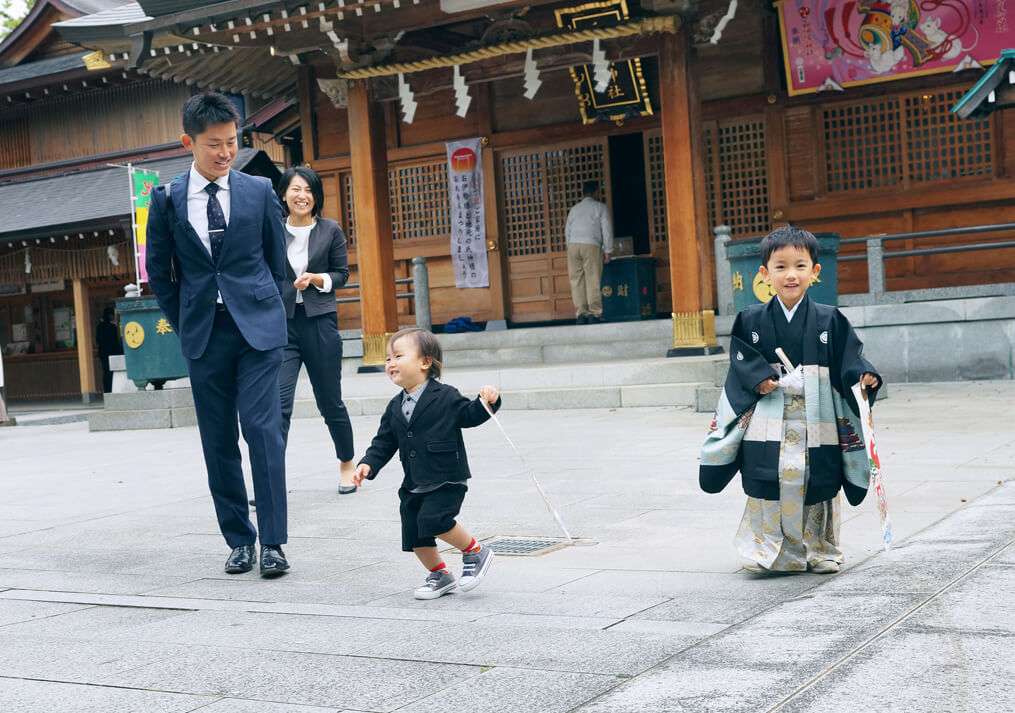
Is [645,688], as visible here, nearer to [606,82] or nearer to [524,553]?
[524,553]

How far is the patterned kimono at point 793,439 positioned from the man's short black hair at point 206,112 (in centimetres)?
242

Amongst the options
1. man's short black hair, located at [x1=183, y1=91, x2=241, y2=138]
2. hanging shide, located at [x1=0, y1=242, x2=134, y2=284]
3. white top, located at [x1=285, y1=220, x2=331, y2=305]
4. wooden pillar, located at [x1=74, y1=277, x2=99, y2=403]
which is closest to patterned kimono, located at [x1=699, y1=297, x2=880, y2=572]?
man's short black hair, located at [x1=183, y1=91, x2=241, y2=138]

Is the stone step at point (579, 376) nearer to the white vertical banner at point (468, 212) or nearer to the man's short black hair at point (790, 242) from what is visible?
the white vertical banner at point (468, 212)

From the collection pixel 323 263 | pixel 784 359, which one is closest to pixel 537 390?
Result: pixel 323 263

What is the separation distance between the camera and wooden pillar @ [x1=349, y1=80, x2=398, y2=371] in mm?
14984

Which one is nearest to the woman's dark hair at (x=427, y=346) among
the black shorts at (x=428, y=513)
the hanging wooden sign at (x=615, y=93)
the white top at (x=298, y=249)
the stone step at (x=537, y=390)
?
the black shorts at (x=428, y=513)

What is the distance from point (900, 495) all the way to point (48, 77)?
833 inches

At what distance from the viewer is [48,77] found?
23.1m

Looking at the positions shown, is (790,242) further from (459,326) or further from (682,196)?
(459,326)

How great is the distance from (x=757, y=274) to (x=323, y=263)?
5.76m

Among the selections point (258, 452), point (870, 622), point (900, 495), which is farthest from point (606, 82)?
point (870, 622)

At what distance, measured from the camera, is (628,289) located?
52.1 ft

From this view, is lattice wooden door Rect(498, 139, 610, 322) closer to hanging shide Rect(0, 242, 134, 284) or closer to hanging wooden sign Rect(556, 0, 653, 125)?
hanging wooden sign Rect(556, 0, 653, 125)

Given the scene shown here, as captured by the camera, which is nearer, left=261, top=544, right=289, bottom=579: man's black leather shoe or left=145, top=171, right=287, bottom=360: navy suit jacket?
left=261, top=544, right=289, bottom=579: man's black leather shoe
